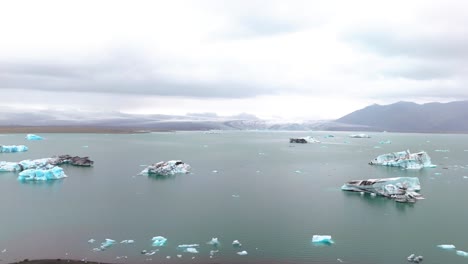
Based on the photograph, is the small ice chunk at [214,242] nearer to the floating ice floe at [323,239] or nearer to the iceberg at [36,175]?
the floating ice floe at [323,239]

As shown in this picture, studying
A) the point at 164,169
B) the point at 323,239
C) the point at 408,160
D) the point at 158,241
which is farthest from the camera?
the point at 408,160

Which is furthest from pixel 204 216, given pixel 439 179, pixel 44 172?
pixel 439 179

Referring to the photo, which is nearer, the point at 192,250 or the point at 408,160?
the point at 192,250

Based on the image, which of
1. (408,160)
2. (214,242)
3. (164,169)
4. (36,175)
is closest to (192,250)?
(214,242)

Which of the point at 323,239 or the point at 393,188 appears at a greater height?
the point at 393,188

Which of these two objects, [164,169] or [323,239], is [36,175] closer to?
[164,169]

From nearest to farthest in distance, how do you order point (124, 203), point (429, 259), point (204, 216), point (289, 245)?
point (429, 259) < point (289, 245) < point (204, 216) < point (124, 203)

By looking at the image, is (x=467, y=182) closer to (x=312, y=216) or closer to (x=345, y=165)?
(x=345, y=165)
